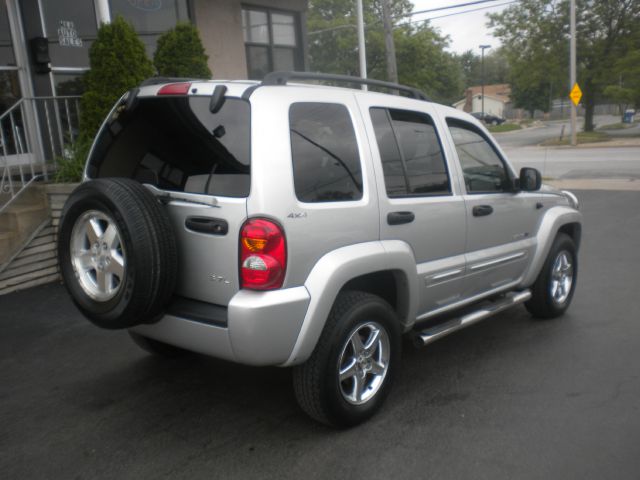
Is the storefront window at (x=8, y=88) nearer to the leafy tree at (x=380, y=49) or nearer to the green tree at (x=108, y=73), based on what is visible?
the green tree at (x=108, y=73)

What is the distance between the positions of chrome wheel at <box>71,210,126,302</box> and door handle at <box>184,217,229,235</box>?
367 millimetres

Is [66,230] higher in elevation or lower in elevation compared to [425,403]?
higher

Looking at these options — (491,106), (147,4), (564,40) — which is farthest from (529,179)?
(491,106)

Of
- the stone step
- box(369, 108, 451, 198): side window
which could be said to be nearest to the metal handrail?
the stone step

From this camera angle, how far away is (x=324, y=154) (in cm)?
335

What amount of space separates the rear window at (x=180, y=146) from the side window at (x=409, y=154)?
931mm

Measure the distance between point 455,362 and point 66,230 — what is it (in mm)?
2803

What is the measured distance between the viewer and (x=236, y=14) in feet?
40.3

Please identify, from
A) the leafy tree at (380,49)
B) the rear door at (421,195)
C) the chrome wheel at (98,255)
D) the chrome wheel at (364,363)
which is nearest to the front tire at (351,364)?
the chrome wheel at (364,363)

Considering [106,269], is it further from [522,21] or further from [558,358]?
[522,21]

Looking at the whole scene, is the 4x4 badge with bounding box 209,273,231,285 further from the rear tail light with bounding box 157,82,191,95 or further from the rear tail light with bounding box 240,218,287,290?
the rear tail light with bounding box 157,82,191,95

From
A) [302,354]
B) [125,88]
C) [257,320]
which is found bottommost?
[302,354]

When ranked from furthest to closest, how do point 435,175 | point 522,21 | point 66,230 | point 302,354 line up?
1. point 522,21
2. point 435,175
3. point 66,230
4. point 302,354

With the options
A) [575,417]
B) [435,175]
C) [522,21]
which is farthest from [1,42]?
[522,21]
